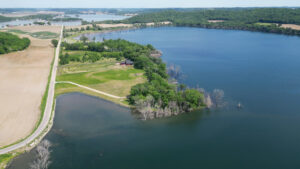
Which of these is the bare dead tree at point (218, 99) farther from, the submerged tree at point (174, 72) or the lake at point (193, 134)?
the submerged tree at point (174, 72)

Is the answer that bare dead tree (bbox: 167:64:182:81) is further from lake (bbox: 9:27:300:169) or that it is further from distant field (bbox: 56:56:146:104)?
distant field (bbox: 56:56:146:104)

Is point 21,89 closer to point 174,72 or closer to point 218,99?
point 174,72

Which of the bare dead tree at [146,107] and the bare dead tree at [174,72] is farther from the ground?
the bare dead tree at [174,72]

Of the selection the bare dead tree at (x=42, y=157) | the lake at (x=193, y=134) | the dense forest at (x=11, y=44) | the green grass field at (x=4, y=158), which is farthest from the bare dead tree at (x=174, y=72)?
the dense forest at (x=11, y=44)

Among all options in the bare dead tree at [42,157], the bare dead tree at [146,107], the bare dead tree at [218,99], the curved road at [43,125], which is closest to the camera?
the bare dead tree at [42,157]

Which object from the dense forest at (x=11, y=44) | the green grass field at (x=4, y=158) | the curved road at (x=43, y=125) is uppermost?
the dense forest at (x=11, y=44)

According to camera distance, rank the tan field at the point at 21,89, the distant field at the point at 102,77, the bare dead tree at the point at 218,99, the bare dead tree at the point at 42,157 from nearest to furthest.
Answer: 1. the bare dead tree at the point at 42,157
2. the tan field at the point at 21,89
3. the bare dead tree at the point at 218,99
4. the distant field at the point at 102,77

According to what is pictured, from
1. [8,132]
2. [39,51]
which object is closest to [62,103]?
[8,132]

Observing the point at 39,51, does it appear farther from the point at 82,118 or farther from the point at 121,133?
the point at 121,133
